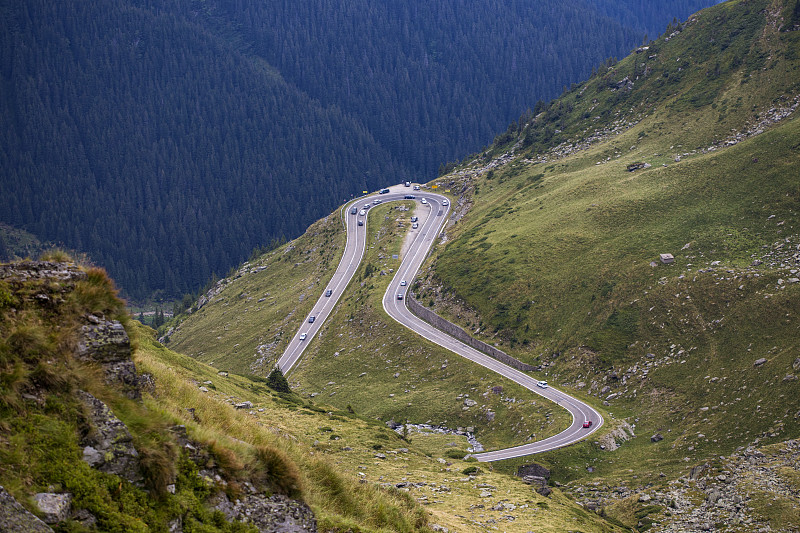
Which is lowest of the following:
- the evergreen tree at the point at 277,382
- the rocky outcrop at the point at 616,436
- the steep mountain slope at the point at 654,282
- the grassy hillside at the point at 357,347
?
the grassy hillside at the point at 357,347

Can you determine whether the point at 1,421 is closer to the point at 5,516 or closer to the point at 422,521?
the point at 5,516

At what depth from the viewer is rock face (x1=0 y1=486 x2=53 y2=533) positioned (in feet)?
32.2

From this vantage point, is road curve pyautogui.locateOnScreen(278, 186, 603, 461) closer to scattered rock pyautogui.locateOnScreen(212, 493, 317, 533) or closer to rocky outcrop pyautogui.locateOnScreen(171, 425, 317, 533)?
scattered rock pyautogui.locateOnScreen(212, 493, 317, 533)

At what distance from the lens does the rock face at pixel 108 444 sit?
1192cm

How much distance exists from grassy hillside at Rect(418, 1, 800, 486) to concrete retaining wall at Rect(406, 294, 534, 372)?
70.8 inches

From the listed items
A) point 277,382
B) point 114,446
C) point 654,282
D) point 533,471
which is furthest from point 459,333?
point 114,446

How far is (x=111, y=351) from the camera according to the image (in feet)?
45.5

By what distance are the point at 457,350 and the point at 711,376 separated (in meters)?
36.5

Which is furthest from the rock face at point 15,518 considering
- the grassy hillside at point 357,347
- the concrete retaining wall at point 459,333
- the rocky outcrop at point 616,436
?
the concrete retaining wall at point 459,333

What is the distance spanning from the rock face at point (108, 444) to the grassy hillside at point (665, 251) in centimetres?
5054

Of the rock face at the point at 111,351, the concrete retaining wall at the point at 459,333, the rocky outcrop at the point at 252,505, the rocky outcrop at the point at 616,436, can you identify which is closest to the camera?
the rock face at the point at 111,351

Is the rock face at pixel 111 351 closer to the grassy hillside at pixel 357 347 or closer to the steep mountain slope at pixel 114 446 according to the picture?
the steep mountain slope at pixel 114 446

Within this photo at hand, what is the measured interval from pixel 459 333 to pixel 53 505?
87225 millimetres

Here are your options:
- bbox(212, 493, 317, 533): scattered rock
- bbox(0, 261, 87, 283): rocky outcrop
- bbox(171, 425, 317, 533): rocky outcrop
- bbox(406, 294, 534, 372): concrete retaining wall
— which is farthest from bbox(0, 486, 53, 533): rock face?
bbox(406, 294, 534, 372): concrete retaining wall
